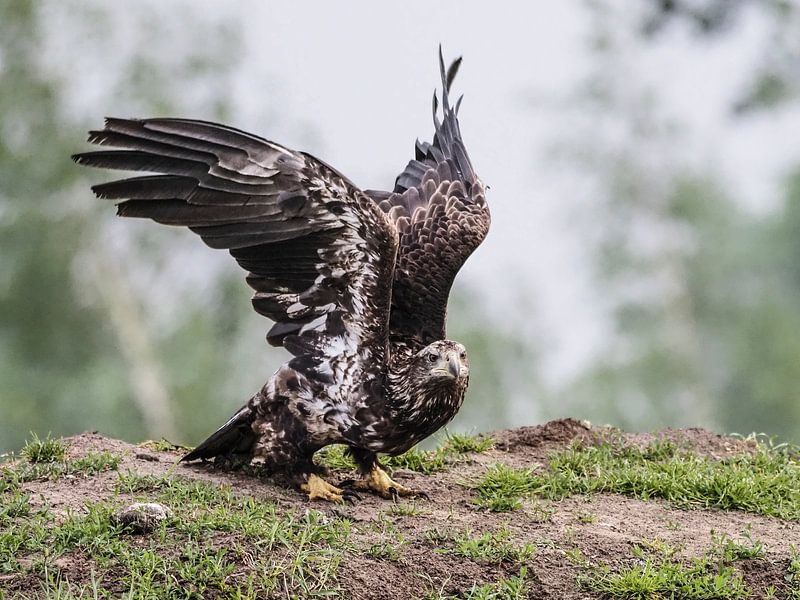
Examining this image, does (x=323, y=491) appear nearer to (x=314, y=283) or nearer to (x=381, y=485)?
(x=381, y=485)

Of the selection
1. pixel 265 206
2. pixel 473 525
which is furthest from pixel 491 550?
pixel 265 206

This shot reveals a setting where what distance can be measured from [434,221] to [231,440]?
172 cm

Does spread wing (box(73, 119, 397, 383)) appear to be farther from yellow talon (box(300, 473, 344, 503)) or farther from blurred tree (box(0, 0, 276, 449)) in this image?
blurred tree (box(0, 0, 276, 449))

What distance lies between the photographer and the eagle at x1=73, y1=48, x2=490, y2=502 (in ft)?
17.3

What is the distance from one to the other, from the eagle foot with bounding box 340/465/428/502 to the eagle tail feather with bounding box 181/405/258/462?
22.8 inches

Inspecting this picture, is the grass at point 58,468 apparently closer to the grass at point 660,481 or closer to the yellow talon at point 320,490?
the yellow talon at point 320,490

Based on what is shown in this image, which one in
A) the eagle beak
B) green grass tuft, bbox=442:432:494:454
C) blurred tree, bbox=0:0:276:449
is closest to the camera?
the eagle beak

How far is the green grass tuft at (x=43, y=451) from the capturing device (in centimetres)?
607

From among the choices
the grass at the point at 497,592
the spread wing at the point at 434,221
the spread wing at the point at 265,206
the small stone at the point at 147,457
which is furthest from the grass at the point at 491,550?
the small stone at the point at 147,457

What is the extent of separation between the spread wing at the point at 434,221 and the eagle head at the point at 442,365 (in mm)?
461

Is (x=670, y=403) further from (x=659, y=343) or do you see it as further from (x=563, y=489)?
(x=563, y=489)

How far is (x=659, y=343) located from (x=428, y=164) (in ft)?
49.3

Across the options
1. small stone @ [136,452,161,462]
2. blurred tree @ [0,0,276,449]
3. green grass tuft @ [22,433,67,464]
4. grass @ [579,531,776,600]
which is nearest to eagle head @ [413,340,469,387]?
grass @ [579,531,776,600]

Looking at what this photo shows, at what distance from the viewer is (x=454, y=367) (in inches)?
216
